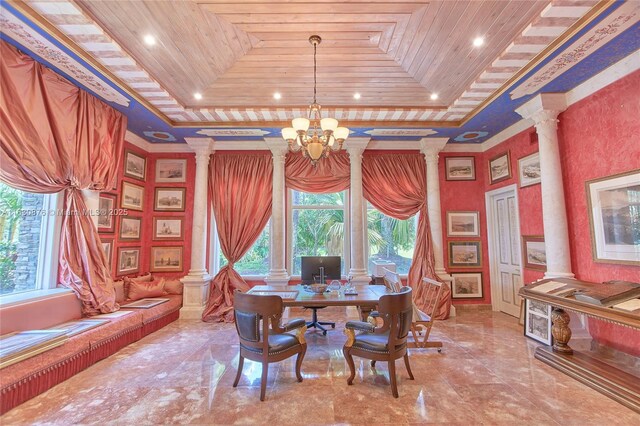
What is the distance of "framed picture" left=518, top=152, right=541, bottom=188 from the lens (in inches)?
175

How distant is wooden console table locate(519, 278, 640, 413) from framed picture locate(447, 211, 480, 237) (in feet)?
6.94

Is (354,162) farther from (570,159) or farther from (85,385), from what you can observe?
(85,385)

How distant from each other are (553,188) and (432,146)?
7.17 feet

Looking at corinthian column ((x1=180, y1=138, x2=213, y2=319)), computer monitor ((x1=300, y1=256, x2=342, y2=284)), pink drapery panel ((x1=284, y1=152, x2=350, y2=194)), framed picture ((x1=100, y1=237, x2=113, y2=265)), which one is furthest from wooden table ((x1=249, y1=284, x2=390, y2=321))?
framed picture ((x1=100, y1=237, x2=113, y2=265))

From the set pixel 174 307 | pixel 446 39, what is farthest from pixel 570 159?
pixel 174 307

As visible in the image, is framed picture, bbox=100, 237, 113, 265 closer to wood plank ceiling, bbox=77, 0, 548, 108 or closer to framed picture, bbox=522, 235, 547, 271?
wood plank ceiling, bbox=77, 0, 548, 108

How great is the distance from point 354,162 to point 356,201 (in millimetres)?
770

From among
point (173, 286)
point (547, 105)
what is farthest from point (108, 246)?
point (547, 105)

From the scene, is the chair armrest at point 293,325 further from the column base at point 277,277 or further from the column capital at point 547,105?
the column capital at point 547,105

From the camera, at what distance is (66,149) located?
3.40 m

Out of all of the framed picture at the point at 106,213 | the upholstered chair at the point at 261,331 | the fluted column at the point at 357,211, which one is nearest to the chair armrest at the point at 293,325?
the upholstered chair at the point at 261,331

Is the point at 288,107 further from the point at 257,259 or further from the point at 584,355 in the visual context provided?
the point at 584,355

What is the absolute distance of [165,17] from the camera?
2.75 m

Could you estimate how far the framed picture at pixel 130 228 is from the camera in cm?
503
